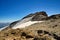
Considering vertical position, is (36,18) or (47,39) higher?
(36,18)

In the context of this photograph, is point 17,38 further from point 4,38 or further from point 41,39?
point 41,39

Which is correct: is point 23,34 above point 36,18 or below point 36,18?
below

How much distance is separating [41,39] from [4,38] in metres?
3.42

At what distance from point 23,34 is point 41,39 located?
89.0 inches

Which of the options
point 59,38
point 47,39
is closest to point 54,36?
point 59,38

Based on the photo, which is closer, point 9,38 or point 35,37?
point 9,38

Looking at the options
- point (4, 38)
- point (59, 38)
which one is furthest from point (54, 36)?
point (4, 38)

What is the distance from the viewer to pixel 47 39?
40.5 ft

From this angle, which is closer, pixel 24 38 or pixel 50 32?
pixel 24 38

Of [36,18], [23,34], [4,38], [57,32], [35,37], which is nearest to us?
[4,38]

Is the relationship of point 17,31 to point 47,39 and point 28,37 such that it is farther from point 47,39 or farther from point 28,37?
point 47,39

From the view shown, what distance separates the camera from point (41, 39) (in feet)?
40.8

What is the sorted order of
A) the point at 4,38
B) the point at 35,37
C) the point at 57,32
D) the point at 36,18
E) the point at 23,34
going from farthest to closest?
the point at 36,18 < the point at 57,32 < the point at 23,34 < the point at 35,37 < the point at 4,38

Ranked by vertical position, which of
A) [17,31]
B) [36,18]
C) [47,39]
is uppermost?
[36,18]
